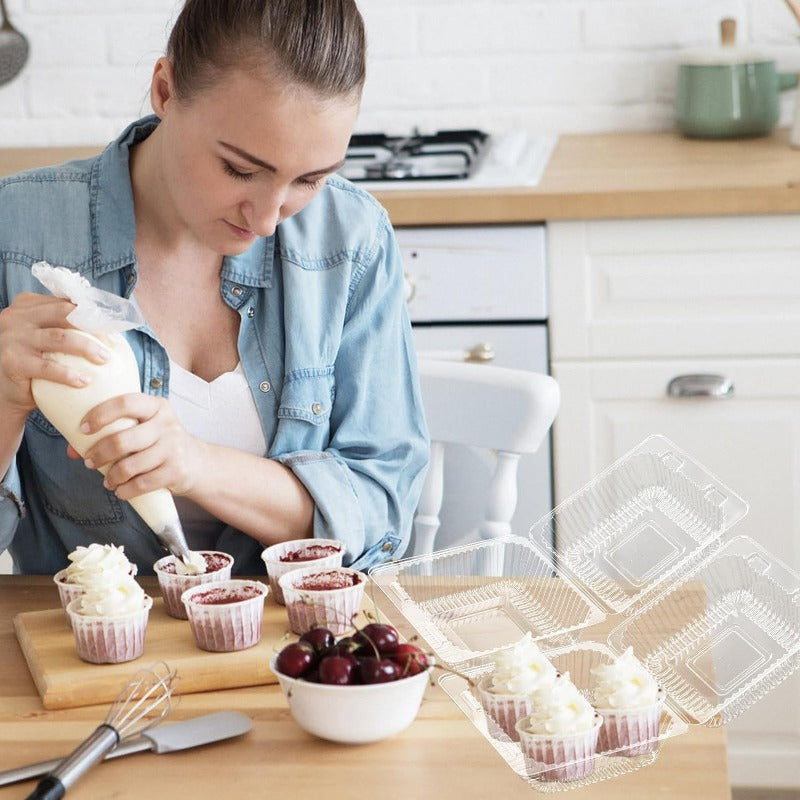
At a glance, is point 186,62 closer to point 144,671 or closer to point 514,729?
point 144,671

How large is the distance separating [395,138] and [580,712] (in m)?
1.97

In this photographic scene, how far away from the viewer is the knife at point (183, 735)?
3.25 feet

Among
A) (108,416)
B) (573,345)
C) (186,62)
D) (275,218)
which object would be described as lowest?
(573,345)

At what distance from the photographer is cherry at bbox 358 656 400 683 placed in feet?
3.22

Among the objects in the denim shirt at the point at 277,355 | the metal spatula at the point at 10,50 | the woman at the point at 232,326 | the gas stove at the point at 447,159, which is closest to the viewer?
the woman at the point at 232,326

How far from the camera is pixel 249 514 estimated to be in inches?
54.6

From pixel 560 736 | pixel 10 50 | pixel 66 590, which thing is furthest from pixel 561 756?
pixel 10 50

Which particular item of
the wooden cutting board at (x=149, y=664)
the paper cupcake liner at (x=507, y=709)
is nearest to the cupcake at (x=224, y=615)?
the wooden cutting board at (x=149, y=664)

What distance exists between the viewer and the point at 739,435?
2.32 metres

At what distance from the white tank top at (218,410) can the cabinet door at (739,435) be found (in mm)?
927

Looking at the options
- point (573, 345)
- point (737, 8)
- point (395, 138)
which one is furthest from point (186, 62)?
point (737, 8)

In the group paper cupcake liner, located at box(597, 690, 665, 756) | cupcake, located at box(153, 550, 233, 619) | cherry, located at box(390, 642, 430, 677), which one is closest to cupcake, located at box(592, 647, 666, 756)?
paper cupcake liner, located at box(597, 690, 665, 756)

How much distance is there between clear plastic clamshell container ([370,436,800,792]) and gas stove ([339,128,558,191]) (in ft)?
3.54

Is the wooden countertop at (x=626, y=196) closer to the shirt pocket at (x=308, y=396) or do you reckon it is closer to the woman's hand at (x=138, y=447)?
the shirt pocket at (x=308, y=396)
